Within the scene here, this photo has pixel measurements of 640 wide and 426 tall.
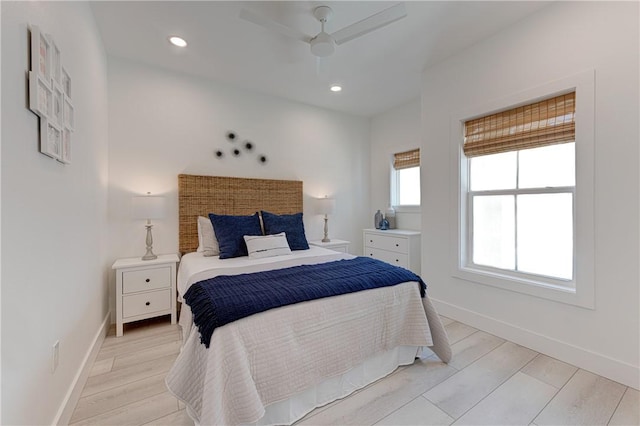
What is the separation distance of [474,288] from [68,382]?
3151mm

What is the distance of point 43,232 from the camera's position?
4.17 feet

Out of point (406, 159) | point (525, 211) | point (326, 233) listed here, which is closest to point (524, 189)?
point (525, 211)

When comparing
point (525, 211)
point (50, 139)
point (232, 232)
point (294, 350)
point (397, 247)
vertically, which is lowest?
point (294, 350)

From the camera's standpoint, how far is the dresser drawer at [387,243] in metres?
3.70

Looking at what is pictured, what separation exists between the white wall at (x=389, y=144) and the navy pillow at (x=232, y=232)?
2311mm

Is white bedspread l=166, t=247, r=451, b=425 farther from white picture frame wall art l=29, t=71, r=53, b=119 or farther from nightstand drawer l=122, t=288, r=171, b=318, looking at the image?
white picture frame wall art l=29, t=71, r=53, b=119

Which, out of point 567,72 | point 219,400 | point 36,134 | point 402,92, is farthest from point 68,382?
point 402,92

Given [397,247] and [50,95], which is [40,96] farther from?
[397,247]

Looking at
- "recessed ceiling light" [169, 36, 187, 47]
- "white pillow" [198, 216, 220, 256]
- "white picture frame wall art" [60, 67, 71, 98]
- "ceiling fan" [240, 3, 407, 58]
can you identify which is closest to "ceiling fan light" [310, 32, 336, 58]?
"ceiling fan" [240, 3, 407, 58]

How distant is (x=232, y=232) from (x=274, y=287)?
1.35 metres

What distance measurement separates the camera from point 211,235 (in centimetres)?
295

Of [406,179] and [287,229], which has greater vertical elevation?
[406,179]

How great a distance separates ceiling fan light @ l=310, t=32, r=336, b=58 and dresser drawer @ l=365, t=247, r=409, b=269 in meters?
2.63

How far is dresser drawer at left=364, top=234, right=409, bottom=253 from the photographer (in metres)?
3.70
